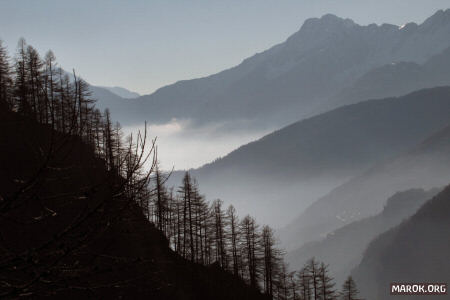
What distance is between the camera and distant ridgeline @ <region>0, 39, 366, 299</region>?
3.06m

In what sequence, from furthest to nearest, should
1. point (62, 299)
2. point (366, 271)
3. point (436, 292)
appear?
point (366, 271) → point (436, 292) → point (62, 299)

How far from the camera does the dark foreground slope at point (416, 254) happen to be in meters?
150

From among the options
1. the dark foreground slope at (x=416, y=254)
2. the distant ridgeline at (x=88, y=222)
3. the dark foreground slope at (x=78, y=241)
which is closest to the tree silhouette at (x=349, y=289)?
the distant ridgeline at (x=88, y=222)

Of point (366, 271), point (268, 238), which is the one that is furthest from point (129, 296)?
point (366, 271)

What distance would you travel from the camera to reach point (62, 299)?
73.3 ft

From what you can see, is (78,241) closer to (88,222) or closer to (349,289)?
(88,222)

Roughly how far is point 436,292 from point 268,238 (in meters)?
105

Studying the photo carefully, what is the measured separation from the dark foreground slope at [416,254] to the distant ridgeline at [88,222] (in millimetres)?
127764

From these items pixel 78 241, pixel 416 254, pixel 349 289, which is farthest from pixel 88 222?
pixel 416 254

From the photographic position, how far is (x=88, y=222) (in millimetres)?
3561

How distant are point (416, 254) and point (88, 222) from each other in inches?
7181

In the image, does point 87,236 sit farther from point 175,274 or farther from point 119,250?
point 175,274

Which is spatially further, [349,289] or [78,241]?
[349,289]

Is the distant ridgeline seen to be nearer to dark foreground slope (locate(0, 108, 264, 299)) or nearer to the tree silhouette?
dark foreground slope (locate(0, 108, 264, 299))
